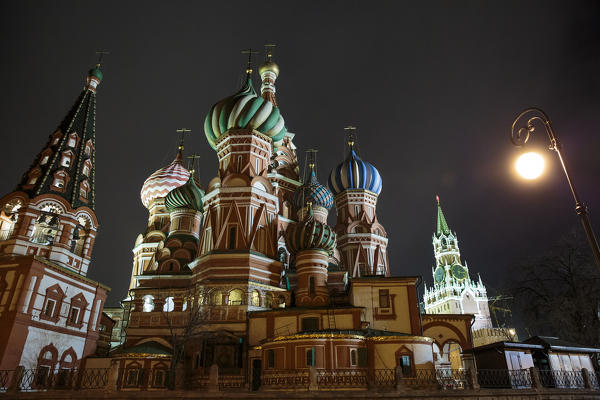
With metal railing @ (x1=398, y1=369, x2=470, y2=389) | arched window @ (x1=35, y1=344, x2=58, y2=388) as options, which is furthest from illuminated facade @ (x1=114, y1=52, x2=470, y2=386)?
arched window @ (x1=35, y1=344, x2=58, y2=388)

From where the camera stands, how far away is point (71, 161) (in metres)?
27.6

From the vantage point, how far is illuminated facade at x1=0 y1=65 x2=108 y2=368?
804 inches

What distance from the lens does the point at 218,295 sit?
83.3 feet

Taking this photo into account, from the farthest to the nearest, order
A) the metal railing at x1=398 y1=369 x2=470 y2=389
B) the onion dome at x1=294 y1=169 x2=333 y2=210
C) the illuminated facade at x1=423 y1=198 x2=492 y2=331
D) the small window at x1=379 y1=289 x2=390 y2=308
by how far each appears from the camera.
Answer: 1. the illuminated facade at x1=423 y1=198 x2=492 y2=331
2. the onion dome at x1=294 y1=169 x2=333 y2=210
3. the small window at x1=379 y1=289 x2=390 y2=308
4. the metal railing at x1=398 y1=369 x2=470 y2=389

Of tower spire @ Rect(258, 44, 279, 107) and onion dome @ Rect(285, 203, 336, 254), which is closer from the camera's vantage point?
onion dome @ Rect(285, 203, 336, 254)

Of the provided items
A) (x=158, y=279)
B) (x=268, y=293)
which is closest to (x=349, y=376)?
(x=268, y=293)

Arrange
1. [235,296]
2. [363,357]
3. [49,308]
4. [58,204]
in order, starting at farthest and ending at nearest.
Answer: [235,296], [58,204], [49,308], [363,357]

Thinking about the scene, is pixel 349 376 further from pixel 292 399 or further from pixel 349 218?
pixel 349 218

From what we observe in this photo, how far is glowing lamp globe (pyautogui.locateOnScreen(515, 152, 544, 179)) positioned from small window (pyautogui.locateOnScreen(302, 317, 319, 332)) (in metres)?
16.9

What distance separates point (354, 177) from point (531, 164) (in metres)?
31.8

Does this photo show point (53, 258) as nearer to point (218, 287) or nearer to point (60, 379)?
point (60, 379)

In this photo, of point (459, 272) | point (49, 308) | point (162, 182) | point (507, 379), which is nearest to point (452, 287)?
point (459, 272)

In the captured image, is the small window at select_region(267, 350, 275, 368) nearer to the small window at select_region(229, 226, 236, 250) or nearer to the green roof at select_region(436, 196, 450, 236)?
the small window at select_region(229, 226, 236, 250)

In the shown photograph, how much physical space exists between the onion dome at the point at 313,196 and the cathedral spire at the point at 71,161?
16.0 m
